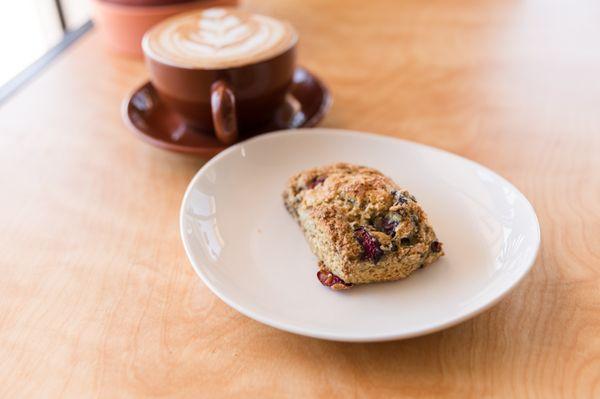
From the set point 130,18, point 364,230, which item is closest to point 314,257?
point 364,230

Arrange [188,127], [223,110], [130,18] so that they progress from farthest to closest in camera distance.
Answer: [130,18] < [188,127] < [223,110]

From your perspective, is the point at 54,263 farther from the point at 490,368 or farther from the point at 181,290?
the point at 490,368

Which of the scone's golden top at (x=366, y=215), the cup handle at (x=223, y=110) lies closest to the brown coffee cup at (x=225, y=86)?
the cup handle at (x=223, y=110)

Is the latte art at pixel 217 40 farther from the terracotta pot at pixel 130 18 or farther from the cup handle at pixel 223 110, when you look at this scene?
the terracotta pot at pixel 130 18

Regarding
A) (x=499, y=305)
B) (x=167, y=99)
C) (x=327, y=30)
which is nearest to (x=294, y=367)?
(x=499, y=305)

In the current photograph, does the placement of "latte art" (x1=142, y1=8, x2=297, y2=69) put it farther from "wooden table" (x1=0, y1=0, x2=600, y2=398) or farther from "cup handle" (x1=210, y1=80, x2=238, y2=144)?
"wooden table" (x1=0, y1=0, x2=600, y2=398)

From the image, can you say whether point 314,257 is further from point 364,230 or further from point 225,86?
point 225,86
